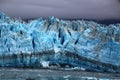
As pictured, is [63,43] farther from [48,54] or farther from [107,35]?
[107,35]

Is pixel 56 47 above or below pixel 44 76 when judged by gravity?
above

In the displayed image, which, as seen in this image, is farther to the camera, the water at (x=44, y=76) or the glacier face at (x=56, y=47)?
the glacier face at (x=56, y=47)

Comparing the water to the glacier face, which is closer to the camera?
the water

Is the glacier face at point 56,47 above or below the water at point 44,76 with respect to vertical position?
above

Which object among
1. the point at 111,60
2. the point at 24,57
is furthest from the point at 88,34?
the point at 24,57

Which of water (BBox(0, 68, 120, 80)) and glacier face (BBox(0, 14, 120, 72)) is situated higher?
glacier face (BBox(0, 14, 120, 72))

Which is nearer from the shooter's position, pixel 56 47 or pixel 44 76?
pixel 44 76

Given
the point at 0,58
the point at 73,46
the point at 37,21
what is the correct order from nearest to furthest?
the point at 0,58 < the point at 73,46 < the point at 37,21

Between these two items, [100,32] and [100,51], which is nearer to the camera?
[100,51]
